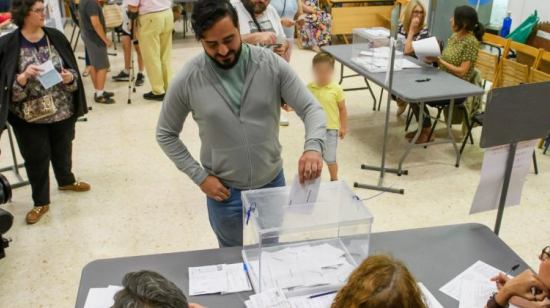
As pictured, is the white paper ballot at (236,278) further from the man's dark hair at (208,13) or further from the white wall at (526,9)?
the white wall at (526,9)

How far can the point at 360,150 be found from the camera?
473cm

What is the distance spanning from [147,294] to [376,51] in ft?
13.6

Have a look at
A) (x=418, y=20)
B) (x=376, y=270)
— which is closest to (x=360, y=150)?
(x=418, y=20)

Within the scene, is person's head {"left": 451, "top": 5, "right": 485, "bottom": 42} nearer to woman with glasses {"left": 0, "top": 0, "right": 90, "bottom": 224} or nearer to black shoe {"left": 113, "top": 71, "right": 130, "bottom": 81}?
woman with glasses {"left": 0, "top": 0, "right": 90, "bottom": 224}

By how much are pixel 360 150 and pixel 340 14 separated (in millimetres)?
4001

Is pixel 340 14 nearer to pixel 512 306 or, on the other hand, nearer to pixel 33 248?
pixel 33 248

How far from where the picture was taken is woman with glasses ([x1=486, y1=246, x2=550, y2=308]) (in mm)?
1643

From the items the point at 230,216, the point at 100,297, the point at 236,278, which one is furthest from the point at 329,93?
the point at 100,297

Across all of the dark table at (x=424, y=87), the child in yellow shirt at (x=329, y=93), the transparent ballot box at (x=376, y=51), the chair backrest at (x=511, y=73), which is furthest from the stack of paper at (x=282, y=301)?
the chair backrest at (x=511, y=73)

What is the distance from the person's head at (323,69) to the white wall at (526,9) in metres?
3.25

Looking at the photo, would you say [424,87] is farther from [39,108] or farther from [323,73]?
[39,108]

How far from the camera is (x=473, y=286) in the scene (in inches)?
73.1

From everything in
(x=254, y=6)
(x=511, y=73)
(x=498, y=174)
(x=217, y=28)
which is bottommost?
(x=511, y=73)

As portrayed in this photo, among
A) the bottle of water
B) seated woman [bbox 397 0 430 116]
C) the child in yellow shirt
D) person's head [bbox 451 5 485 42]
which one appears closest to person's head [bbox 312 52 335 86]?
the child in yellow shirt
